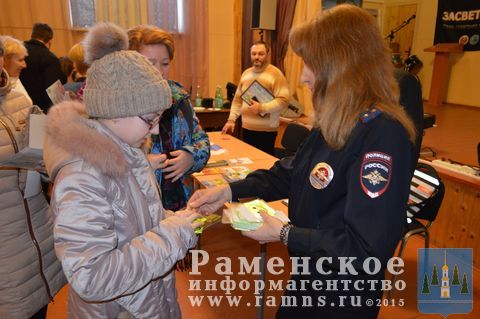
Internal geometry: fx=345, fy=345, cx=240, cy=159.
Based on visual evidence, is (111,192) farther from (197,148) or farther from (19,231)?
(197,148)

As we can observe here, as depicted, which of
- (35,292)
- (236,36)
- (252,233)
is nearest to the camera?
(252,233)

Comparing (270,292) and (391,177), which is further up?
(391,177)

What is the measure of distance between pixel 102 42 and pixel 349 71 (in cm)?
77

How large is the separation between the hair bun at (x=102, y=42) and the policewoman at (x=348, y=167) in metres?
0.56

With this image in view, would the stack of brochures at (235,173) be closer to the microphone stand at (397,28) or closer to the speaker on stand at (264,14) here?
the speaker on stand at (264,14)

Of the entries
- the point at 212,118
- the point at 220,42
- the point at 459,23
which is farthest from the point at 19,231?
the point at 459,23

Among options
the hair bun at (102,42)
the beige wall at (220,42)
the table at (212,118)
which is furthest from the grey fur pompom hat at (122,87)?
the beige wall at (220,42)

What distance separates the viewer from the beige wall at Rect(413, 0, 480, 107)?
335 inches

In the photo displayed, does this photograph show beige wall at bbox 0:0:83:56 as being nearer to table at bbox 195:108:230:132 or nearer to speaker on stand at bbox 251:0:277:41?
table at bbox 195:108:230:132

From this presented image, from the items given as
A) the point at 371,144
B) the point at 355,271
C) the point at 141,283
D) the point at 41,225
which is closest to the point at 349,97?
the point at 371,144

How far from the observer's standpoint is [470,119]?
716 centimetres

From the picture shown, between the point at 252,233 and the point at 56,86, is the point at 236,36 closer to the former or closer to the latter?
the point at 56,86

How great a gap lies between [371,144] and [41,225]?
1311mm

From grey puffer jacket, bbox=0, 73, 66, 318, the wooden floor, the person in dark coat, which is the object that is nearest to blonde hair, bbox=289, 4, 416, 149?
A: grey puffer jacket, bbox=0, 73, 66, 318
